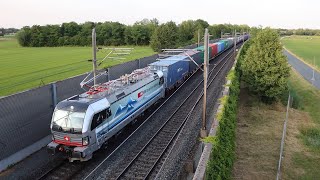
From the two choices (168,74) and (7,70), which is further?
(7,70)

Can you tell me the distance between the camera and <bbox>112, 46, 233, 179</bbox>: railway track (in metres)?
16.6

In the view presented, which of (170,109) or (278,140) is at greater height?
(170,109)

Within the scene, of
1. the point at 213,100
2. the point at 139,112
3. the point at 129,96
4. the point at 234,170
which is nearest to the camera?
the point at 234,170

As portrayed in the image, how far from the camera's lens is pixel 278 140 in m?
26.5

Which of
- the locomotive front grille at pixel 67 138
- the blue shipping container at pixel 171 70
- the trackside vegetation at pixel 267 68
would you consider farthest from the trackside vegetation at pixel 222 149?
the trackside vegetation at pixel 267 68

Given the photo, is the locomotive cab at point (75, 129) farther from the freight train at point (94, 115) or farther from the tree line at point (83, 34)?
the tree line at point (83, 34)

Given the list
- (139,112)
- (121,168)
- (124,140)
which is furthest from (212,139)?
(139,112)

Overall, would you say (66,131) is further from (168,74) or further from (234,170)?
(168,74)

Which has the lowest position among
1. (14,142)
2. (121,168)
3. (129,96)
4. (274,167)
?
(274,167)

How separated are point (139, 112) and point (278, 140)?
11.6 meters

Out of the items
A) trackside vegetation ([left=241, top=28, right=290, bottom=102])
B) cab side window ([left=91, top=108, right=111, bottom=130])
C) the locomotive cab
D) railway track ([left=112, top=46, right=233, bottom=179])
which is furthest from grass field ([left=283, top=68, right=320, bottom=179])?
the locomotive cab

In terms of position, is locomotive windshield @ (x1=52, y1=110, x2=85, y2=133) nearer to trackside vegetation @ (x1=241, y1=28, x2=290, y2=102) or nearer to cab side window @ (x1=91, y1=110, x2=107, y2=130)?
cab side window @ (x1=91, y1=110, x2=107, y2=130)

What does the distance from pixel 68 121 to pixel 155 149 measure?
5.61 m

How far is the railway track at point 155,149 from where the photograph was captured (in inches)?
654
